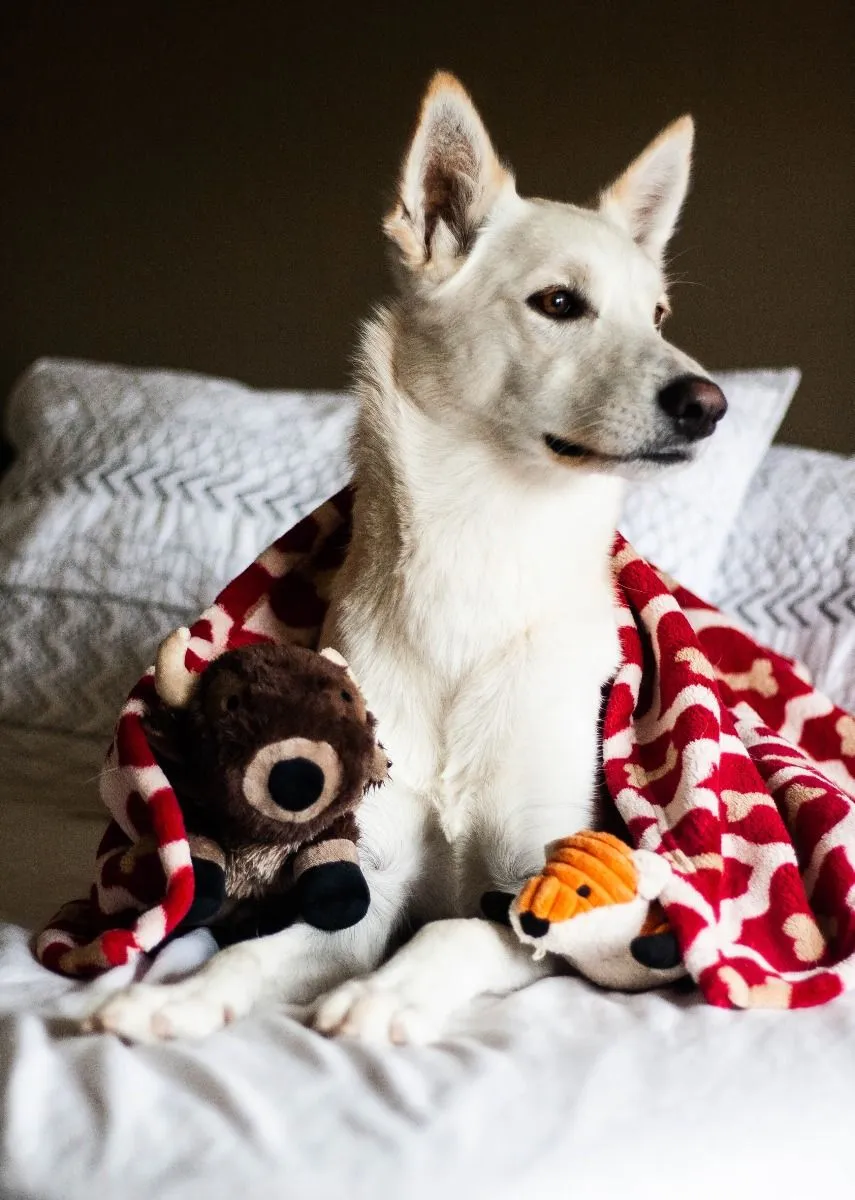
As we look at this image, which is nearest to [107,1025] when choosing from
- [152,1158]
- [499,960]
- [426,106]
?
[152,1158]

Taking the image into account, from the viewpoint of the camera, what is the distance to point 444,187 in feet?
4.31

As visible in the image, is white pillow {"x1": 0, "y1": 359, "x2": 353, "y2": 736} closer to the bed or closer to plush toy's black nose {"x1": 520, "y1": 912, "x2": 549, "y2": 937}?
the bed

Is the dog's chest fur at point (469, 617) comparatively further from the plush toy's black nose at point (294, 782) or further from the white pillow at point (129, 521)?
the white pillow at point (129, 521)

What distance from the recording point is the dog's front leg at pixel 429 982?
0.86m

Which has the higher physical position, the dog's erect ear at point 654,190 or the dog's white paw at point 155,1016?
the dog's erect ear at point 654,190

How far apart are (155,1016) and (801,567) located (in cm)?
148

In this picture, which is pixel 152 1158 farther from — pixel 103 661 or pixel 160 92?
pixel 160 92

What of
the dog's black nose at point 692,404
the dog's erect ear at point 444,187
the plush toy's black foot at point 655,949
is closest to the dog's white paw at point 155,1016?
the plush toy's black foot at point 655,949

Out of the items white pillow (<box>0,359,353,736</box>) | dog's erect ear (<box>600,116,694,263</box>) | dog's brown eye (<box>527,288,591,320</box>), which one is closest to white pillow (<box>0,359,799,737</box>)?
white pillow (<box>0,359,353,736</box>)

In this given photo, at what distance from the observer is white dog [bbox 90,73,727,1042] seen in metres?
1.11

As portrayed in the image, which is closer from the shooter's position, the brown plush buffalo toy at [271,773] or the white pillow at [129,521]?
the brown plush buffalo toy at [271,773]

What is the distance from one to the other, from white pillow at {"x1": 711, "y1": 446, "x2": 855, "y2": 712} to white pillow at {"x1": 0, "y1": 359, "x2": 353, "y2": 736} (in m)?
0.78

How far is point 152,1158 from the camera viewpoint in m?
0.70

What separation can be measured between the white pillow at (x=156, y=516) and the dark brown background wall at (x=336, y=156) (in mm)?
370
